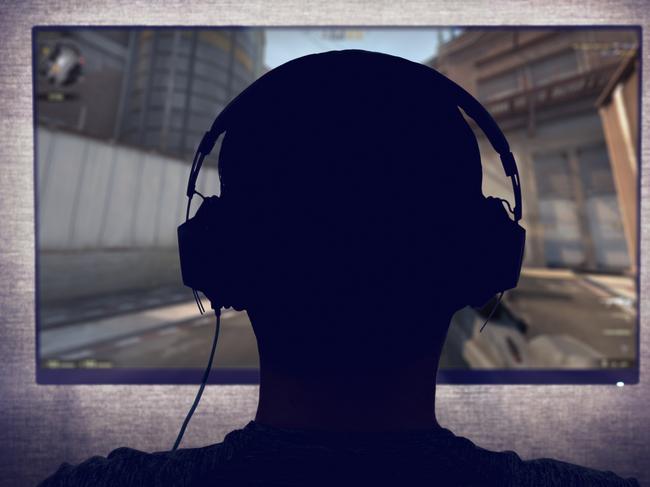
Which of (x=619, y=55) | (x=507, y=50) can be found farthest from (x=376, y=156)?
(x=507, y=50)

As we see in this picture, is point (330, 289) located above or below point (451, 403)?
above

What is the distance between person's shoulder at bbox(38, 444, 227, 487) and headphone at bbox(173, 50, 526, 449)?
0.11m

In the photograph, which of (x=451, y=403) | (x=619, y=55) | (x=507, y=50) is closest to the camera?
(x=451, y=403)

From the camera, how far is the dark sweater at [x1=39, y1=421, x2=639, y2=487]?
36 cm

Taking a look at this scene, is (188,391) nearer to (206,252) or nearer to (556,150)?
(206,252)

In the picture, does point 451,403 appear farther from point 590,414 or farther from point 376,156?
point 376,156

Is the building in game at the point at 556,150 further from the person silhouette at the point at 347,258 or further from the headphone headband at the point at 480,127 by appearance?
the person silhouette at the point at 347,258

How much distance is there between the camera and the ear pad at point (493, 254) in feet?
1.43

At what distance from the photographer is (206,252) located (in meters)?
0.50

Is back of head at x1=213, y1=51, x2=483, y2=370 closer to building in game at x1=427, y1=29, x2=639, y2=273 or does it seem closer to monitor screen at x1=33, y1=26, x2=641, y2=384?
monitor screen at x1=33, y1=26, x2=641, y2=384

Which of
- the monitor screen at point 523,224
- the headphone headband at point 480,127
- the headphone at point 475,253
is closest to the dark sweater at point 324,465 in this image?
the headphone at point 475,253

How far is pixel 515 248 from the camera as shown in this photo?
539mm

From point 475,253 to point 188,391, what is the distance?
1092mm

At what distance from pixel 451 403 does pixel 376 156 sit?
1.09m
